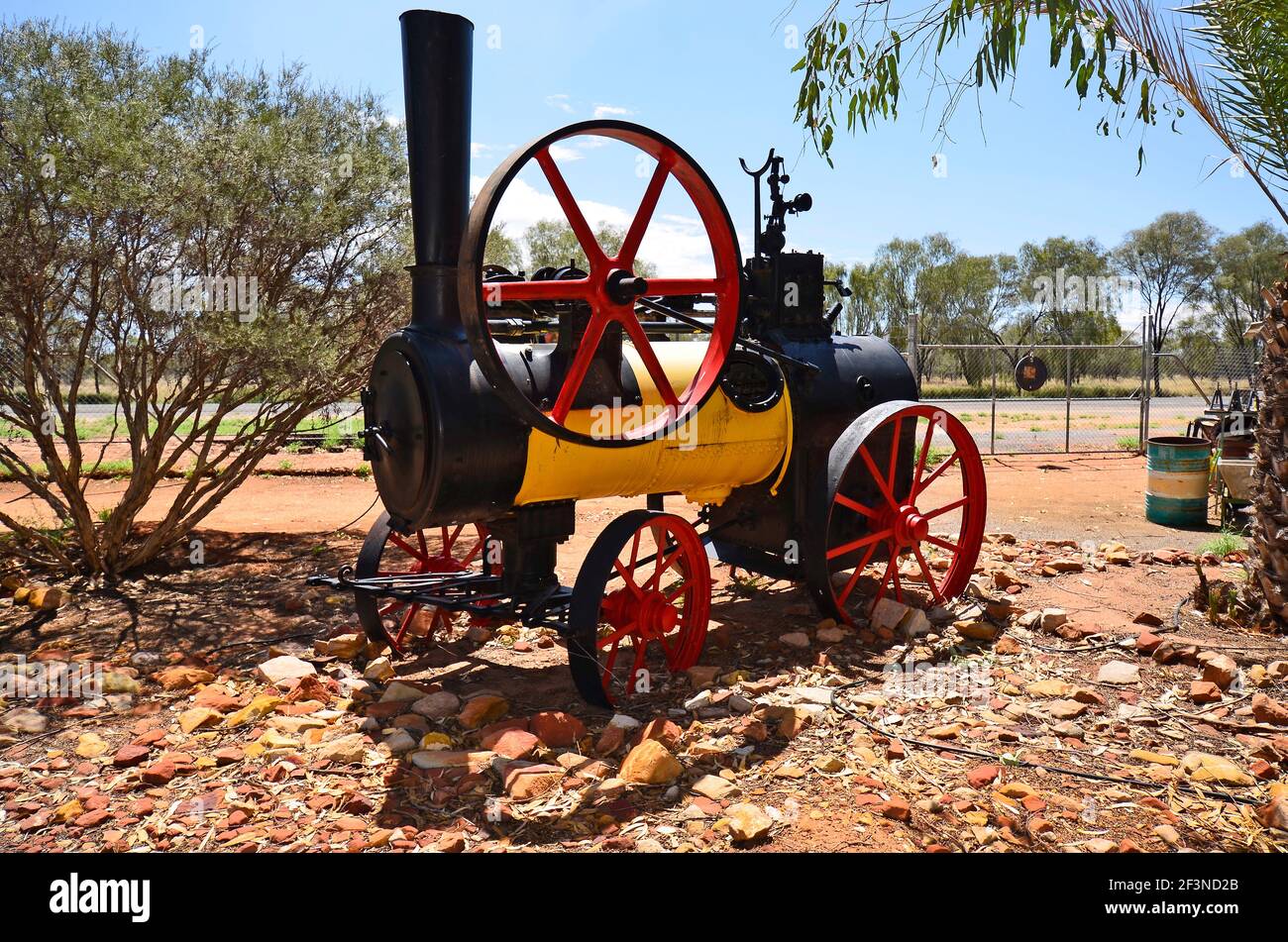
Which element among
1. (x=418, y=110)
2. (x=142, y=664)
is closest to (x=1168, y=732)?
(x=418, y=110)

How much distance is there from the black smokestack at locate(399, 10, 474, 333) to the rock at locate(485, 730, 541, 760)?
6.03 ft

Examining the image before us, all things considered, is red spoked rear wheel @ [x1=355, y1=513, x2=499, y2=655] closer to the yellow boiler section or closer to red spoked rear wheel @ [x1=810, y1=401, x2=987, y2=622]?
the yellow boiler section

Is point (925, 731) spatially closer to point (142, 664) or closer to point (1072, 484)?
point (142, 664)

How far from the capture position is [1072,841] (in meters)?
3.29

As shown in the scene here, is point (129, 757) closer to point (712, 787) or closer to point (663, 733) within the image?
point (663, 733)

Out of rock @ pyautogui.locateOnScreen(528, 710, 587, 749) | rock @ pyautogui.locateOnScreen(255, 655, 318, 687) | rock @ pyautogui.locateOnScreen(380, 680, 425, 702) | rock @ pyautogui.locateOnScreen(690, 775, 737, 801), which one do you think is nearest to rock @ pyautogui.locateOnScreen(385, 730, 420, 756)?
rock @ pyautogui.locateOnScreen(380, 680, 425, 702)

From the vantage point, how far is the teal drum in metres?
8.95

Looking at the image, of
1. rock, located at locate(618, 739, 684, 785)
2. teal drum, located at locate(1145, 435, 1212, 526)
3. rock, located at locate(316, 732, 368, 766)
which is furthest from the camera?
teal drum, located at locate(1145, 435, 1212, 526)

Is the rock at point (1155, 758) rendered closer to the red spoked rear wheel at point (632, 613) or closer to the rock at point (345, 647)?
the red spoked rear wheel at point (632, 613)

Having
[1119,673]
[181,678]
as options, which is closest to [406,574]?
[181,678]

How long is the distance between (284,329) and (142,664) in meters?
2.42

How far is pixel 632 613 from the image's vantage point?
4.82 m

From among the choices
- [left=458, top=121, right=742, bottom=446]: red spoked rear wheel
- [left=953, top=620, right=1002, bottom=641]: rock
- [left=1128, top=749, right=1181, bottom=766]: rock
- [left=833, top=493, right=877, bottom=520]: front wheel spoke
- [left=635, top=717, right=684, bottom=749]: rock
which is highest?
[left=458, top=121, right=742, bottom=446]: red spoked rear wheel

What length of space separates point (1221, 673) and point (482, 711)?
3518 mm
